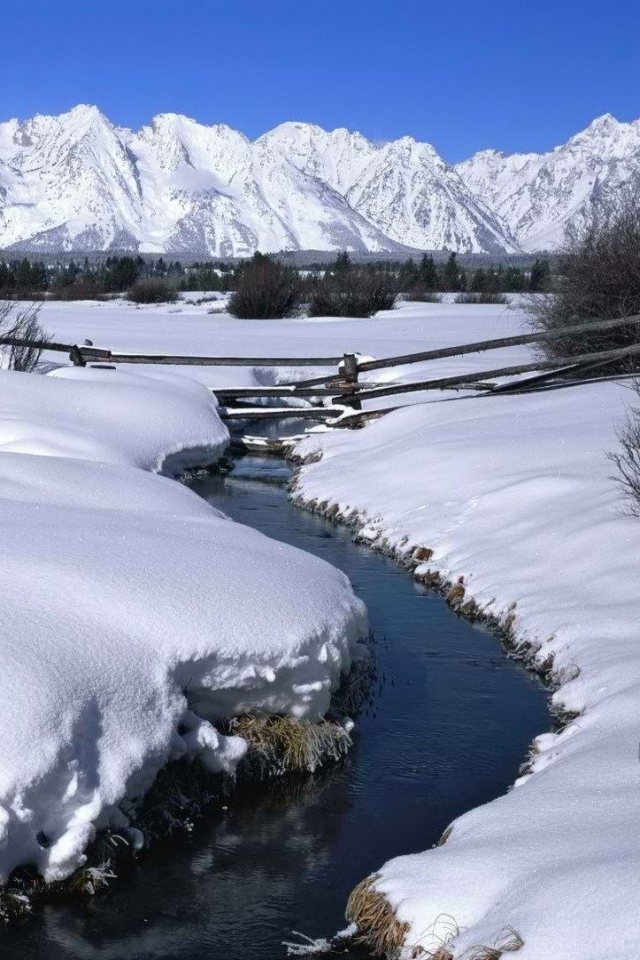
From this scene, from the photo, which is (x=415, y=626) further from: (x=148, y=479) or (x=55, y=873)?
(x=55, y=873)

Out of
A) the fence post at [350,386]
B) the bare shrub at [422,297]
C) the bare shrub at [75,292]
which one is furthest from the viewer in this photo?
the bare shrub at [75,292]

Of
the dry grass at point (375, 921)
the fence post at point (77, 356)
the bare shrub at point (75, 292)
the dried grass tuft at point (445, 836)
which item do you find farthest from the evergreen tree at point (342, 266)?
the dry grass at point (375, 921)

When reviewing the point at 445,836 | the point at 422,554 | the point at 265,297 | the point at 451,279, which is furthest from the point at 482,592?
the point at 451,279

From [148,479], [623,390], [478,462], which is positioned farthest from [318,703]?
[623,390]

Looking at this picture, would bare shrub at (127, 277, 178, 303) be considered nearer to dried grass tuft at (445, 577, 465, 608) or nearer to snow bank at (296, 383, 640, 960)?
snow bank at (296, 383, 640, 960)

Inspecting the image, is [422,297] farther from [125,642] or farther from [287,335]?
[125,642]

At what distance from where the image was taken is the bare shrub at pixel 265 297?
3453cm

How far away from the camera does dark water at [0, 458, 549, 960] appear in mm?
4281

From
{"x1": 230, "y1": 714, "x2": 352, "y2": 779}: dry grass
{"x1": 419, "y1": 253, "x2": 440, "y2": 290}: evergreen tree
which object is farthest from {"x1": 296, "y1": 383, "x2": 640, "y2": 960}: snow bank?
{"x1": 419, "y1": 253, "x2": 440, "y2": 290}: evergreen tree

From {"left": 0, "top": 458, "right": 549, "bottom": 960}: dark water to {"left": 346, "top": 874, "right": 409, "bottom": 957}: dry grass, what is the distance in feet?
0.45

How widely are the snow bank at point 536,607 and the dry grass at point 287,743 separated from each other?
1075mm

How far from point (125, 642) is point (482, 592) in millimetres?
3823

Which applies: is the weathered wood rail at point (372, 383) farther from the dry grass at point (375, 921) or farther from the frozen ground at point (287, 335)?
the dry grass at point (375, 921)

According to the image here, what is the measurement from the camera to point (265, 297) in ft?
113
